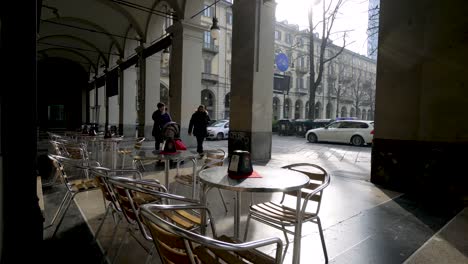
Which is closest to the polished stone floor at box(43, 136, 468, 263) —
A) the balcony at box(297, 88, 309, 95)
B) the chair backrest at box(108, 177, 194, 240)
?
the chair backrest at box(108, 177, 194, 240)

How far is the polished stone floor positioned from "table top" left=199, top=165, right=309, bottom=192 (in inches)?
29.4

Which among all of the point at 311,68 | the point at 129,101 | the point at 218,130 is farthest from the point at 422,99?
the point at 311,68

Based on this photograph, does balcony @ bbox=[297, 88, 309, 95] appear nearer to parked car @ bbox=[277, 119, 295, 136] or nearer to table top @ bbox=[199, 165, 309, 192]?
parked car @ bbox=[277, 119, 295, 136]

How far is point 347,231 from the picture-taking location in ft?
10.3

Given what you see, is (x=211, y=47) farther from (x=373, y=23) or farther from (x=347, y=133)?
(x=373, y=23)

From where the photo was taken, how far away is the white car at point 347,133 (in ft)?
45.8

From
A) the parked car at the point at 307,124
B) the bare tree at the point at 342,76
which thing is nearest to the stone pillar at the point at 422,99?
the parked car at the point at 307,124

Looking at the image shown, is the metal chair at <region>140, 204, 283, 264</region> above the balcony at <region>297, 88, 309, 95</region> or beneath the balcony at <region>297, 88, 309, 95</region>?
beneath

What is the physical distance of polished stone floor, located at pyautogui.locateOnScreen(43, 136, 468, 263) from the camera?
2.55 meters

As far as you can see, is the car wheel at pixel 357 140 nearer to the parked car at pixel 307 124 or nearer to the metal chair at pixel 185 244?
the parked car at pixel 307 124

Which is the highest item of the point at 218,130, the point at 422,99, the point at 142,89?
the point at 142,89

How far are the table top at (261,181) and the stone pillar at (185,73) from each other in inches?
297

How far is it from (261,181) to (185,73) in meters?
8.25

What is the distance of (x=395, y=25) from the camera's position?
16.8 feet
